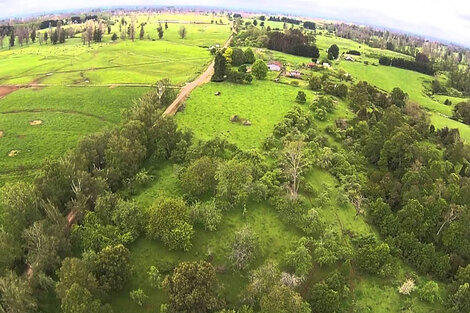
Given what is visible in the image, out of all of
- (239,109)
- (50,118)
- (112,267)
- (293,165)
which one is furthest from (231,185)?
(50,118)

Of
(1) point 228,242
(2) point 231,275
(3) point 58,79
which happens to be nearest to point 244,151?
(1) point 228,242

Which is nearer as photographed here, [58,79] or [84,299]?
[84,299]

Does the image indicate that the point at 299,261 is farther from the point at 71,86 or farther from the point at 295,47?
the point at 295,47

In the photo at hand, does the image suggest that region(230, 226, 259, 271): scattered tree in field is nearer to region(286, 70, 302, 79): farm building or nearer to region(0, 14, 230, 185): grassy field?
region(0, 14, 230, 185): grassy field

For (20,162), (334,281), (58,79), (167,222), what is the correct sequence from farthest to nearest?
(58,79), (20,162), (167,222), (334,281)

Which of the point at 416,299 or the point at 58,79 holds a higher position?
the point at 58,79

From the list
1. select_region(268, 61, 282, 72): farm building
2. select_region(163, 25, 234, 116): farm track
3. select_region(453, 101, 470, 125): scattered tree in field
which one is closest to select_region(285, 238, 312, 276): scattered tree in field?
select_region(163, 25, 234, 116): farm track

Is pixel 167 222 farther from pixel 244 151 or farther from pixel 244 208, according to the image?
pixel 244 151
